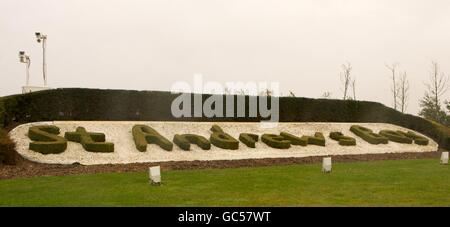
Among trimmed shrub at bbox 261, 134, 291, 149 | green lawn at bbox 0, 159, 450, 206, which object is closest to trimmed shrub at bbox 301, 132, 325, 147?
trimmed shrub at bbox 261, 134, 291, 149

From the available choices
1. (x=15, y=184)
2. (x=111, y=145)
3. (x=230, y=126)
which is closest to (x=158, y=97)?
(x=230, y=126)

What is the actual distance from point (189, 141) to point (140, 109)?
16.0 ft

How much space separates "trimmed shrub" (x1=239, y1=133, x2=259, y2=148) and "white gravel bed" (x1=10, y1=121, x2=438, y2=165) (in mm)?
301

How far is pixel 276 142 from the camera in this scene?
25500 millimetres

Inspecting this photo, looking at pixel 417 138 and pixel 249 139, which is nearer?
pixel 249 139

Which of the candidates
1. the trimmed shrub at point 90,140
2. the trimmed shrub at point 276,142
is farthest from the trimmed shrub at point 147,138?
the trimmed shrub at point 276,142

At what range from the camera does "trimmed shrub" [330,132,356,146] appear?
2792 cm

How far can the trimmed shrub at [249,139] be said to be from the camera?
25.1 meters

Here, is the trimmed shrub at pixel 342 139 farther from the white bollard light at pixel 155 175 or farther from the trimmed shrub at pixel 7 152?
the trimmed shrub at pixel 7 152

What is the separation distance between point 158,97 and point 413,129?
2135cm

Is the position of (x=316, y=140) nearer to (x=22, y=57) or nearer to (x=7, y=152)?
(x=7, y=152)

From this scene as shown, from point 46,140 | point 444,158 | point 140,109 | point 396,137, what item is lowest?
point 396,137

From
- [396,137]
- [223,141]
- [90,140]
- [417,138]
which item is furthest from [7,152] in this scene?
[417,138]
